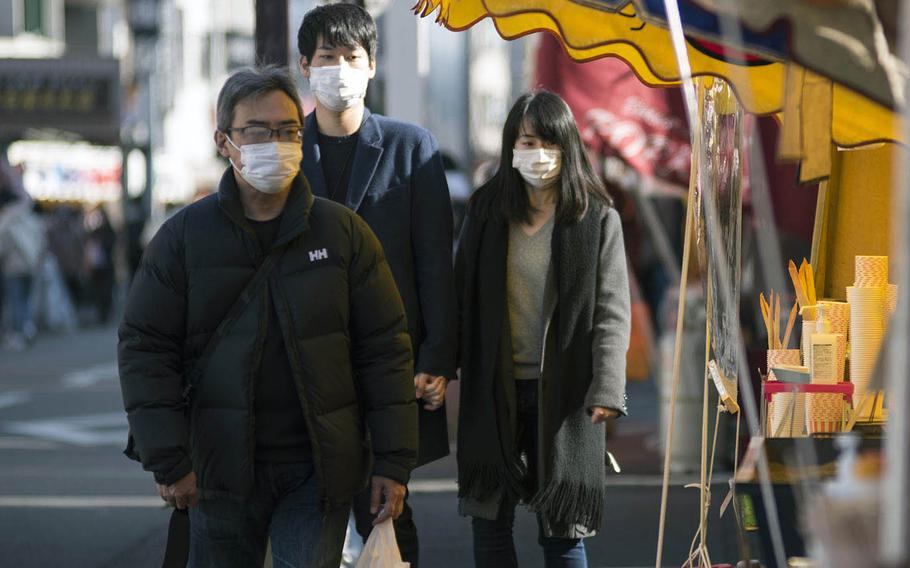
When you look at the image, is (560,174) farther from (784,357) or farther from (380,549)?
(380,549)

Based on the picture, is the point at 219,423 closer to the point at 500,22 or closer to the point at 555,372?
the point at 555,372

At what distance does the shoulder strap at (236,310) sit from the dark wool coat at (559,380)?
1.17 meters

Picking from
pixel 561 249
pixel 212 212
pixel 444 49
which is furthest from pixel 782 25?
pixel 444 49

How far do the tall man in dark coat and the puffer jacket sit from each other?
Answer: 893 millimetres

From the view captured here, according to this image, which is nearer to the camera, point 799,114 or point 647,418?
point 799,114

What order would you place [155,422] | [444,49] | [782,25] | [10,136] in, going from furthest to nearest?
[10,136] → [444,49] → [155,422] → [782,25]

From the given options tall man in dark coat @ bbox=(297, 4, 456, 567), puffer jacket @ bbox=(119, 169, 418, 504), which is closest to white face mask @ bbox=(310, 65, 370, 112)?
tall man in dark coat @ bbox=(297, 4, 456, 567)

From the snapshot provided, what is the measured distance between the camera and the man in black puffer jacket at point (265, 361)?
4.13 metres

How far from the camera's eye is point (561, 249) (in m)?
5.17

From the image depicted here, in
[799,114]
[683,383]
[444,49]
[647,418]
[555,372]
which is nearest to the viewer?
[799,114]

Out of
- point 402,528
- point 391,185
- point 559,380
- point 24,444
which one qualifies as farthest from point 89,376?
point 559,380

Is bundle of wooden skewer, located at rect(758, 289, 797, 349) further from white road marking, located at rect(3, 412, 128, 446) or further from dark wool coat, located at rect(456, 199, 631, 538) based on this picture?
white road marking, located at rect(3, 412, 128, 446)

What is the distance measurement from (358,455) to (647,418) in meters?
8.89

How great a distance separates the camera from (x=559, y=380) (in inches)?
201
